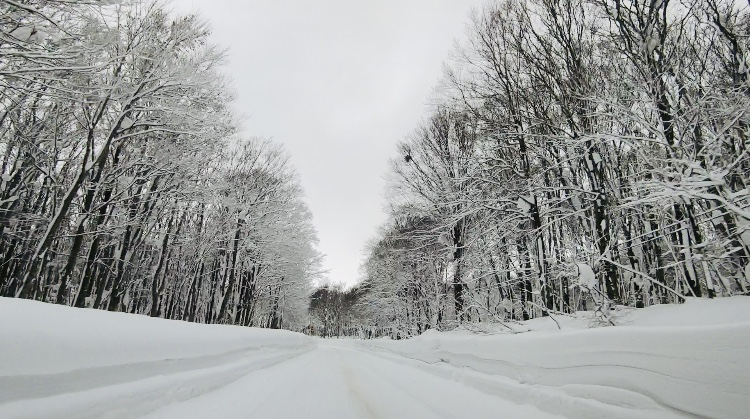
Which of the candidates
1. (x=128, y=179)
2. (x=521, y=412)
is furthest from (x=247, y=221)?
(x=521, y=412)

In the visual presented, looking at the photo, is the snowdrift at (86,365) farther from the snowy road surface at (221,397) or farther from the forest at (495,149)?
the forest at (495,149)

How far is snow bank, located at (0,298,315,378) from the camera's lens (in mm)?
1926

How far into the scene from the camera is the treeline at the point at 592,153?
5.42 metres

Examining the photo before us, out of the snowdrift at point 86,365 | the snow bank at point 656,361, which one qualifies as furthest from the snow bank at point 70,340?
the snow bank at point 656,361

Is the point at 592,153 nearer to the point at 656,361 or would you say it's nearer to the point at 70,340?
the point at 656,361

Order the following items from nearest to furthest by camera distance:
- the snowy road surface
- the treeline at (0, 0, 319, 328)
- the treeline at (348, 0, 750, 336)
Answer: the snowy road surface, the treeline at (348, 0, 750, 336), the treeline at (0, 0, 319, 328)

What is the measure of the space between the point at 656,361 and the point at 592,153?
734 cm

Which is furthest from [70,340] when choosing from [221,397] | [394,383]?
[394,383]

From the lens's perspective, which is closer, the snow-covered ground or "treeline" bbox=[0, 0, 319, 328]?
the snow-covered ground

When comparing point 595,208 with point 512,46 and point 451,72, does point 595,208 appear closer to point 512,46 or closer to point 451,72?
point 512,46

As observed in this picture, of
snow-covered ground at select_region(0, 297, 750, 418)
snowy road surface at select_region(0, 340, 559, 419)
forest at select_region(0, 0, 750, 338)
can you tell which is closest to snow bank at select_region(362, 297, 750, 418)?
snow-covered ground at select_region(0, 297, 750, 418)

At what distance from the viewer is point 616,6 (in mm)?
7387

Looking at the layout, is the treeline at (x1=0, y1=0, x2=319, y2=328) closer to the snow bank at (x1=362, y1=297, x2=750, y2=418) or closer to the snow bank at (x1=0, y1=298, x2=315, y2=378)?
the snow bank at (x1=0, y1=298, x2=315, y2=378)

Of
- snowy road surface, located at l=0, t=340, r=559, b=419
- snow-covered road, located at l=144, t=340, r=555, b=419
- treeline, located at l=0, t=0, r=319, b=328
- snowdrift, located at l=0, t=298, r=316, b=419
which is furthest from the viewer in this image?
treeline, located at l=0, t=0, r=319, b=328
